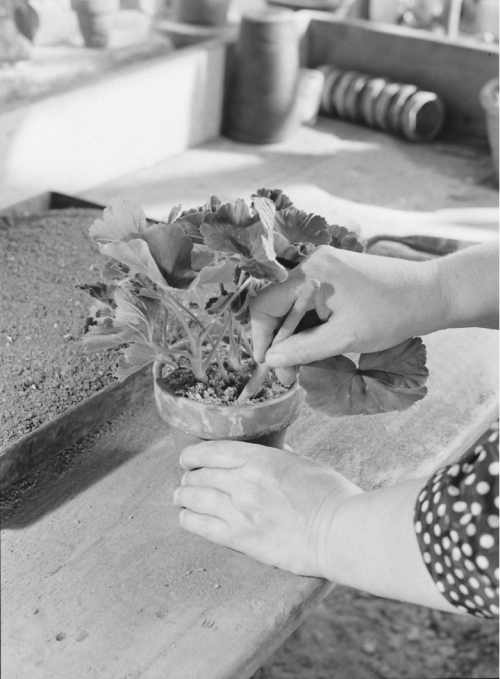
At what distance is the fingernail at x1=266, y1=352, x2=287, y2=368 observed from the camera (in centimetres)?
81

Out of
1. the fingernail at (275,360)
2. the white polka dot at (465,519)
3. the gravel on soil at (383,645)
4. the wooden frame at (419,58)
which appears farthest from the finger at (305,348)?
the wooden frame at (419,58)

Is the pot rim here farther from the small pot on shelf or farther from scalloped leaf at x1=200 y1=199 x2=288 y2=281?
the small pot on shelf

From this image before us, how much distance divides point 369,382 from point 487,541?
0.78 feet

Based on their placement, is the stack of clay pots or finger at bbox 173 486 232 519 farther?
the stack of clay pots

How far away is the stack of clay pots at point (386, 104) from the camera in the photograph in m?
2.03

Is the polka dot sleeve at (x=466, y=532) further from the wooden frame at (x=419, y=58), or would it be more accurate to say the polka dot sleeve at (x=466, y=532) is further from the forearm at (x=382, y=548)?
the wooden frame at (x=419, y=58)

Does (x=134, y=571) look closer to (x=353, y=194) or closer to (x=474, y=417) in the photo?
(x=474, y=417)

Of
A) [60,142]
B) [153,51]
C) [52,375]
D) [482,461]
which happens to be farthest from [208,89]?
[482,461]

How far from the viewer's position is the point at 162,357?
0.83 metres

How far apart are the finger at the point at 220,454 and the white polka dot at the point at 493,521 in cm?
25

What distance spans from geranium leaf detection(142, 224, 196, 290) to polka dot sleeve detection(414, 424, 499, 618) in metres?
0.28

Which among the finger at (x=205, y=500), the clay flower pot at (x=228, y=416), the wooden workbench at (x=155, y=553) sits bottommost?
the wooden workbench at (x=155, y=553)

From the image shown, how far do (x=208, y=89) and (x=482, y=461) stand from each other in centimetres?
148

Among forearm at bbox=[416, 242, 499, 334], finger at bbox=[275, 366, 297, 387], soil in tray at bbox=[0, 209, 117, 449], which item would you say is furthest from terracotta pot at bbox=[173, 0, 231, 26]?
finger at bbox=[275, 366, 297, 387]
